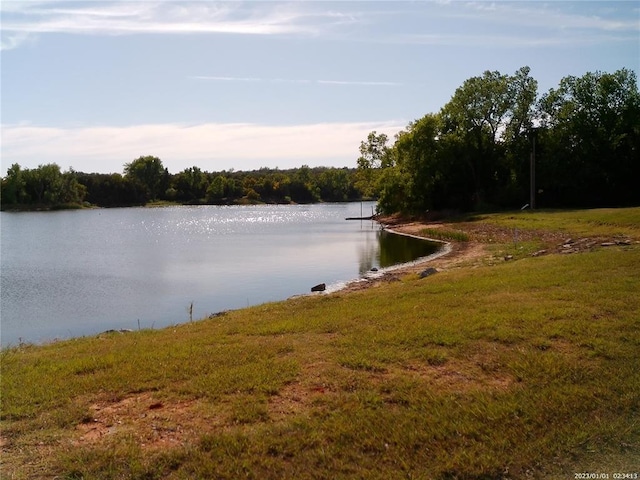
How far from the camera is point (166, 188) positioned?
508ft

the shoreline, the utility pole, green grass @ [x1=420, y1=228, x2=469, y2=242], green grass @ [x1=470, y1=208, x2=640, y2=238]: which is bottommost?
the shoreline

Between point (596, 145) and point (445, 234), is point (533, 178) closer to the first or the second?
point (596, 145)

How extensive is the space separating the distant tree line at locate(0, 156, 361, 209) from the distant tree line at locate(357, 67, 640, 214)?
91.3 metres

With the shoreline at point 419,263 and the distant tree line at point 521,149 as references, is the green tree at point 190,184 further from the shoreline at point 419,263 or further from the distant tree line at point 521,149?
the shoreline at point 419,263

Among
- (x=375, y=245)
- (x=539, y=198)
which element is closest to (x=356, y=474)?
(x=375, y=245)

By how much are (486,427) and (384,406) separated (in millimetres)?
1082

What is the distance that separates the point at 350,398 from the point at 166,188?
15610cm

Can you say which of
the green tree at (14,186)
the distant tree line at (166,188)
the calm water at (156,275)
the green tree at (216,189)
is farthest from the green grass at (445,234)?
the green tree at (216,189)

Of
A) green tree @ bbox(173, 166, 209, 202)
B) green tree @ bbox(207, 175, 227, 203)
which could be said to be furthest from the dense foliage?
green tree @ bbox(173, 166, 209, 202)

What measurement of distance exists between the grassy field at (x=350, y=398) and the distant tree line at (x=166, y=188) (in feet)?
413

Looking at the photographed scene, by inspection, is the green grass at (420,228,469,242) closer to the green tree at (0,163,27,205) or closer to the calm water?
the calm water

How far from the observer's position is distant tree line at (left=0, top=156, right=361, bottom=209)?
121875 mm

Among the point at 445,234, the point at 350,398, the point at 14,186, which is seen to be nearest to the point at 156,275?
the point at 350,398

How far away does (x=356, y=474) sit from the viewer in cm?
483
